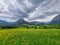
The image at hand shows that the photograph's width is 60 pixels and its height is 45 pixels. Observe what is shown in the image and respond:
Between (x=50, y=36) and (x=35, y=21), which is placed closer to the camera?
(x=50, y=36)

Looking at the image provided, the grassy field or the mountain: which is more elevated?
the mountain

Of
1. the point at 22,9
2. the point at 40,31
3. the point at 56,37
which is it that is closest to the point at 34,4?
the point at 22,9

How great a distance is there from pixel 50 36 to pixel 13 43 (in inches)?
41.4

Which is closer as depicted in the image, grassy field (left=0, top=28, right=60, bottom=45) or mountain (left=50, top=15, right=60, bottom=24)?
grassy field (left=0, top=28, right=60, bottom=45)

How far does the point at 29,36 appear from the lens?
4.84 metres

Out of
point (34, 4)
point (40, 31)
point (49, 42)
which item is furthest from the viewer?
point (34, 4)

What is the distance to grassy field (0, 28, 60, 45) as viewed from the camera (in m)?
4.68

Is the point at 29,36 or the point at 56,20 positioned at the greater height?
the point at 56,20

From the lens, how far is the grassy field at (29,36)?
15.4ft

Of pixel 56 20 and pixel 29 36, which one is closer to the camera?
pixel 29 36

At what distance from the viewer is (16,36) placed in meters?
4.89

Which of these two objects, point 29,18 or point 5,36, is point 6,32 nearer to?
point 5,36

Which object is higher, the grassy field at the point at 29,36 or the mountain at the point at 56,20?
the mountain at the point at 56,20

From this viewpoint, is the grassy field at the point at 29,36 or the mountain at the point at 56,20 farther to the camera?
the mountain at the point at 56,20
